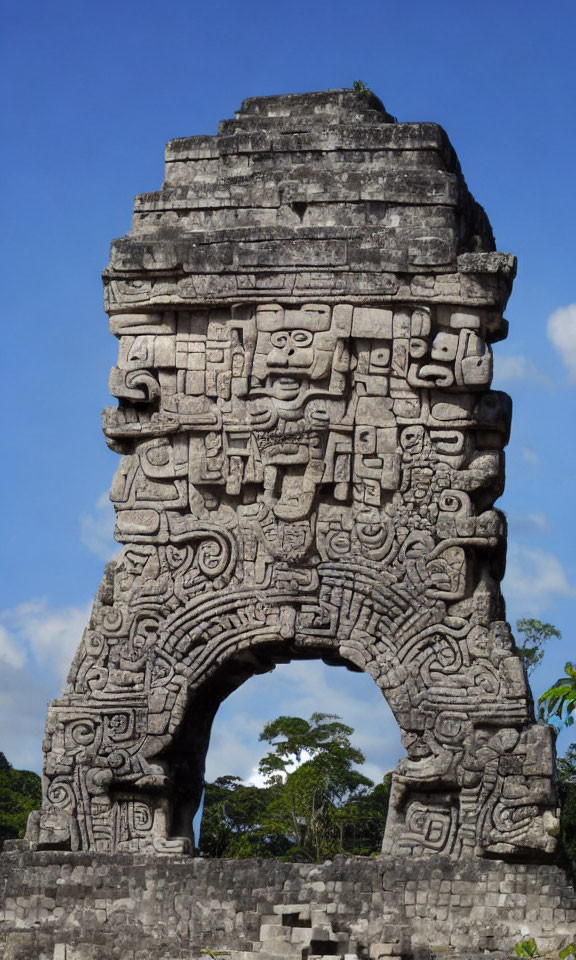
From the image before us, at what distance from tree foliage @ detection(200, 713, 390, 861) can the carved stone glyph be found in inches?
359

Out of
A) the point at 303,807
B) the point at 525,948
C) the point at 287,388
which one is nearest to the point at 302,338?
the point at 287,388

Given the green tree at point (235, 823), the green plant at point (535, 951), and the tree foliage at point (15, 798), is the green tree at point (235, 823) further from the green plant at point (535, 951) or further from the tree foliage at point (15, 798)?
the green plant at point (535, 951)

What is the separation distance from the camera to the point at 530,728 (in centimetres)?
1448

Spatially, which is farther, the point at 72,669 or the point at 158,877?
the point at 72,669

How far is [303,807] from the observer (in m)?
25.2

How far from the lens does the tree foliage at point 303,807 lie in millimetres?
24859

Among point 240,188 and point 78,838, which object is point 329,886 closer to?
point 78,838

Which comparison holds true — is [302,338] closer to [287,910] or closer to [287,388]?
[287,388]

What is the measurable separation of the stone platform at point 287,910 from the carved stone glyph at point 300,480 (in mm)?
443

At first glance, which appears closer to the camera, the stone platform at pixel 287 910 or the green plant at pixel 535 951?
the green plant at pixel 535 951

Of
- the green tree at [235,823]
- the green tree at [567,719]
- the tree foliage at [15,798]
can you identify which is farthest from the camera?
the tree foliage at [15,798]

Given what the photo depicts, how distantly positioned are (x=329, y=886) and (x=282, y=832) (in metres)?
11.1

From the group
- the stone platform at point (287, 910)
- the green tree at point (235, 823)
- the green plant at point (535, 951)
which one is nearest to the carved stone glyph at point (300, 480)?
the stone platform at point (287, 910)

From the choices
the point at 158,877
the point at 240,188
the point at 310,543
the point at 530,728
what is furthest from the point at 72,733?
the point at 240,188
